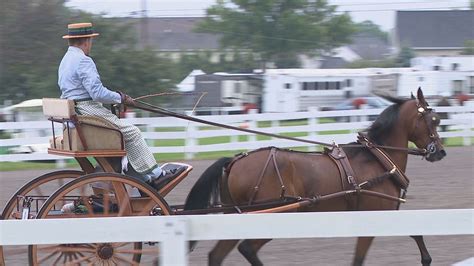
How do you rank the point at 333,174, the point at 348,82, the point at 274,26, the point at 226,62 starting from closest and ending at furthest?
the point at 333,174
the point at 348,82
the point at 226,62
the point at 274,26

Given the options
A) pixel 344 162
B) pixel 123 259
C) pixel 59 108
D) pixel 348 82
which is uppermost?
pixel 59 108

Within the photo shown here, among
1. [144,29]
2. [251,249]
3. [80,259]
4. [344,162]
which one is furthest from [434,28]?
[80,259]

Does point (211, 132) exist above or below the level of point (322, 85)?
above

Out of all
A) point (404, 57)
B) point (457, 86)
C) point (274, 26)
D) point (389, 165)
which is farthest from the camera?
point (404, 57)

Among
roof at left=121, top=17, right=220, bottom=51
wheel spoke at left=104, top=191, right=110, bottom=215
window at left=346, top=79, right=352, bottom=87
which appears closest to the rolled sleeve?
wheel spoke at left=104, top=191, right=110, bottom=215

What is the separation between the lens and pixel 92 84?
218 inches

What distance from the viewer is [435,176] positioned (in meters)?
12.8

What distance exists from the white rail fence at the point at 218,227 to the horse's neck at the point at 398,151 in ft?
8.75

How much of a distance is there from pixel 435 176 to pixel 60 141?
849 centimetres

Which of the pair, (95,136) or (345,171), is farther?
(345,171)

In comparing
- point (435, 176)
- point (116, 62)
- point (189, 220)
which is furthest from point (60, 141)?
point (116, 62)

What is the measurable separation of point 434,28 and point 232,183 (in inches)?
2508

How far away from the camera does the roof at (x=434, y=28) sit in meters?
65.1

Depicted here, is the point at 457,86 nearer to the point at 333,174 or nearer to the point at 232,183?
the point at 333,174
